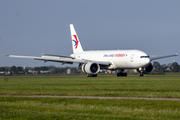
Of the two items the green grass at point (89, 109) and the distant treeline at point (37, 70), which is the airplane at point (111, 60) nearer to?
the distant treeline at point (37, 70)

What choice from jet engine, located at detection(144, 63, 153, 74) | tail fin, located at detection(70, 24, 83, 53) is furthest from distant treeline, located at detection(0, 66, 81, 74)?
jet engine, located at detection(144, 63, 153, 74)

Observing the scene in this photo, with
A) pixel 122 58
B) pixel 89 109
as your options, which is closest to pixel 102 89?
pixel 89 109

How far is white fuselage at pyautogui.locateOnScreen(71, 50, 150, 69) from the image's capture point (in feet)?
190

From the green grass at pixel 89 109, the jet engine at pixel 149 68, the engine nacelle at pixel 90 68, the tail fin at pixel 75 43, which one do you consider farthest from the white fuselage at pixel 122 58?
the green grass at pixel 89 109

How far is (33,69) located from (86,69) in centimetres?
3599

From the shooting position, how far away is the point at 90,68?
60.1 meters

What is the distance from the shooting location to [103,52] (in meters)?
67.0

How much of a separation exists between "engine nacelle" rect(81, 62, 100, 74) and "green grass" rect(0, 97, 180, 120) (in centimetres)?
3689

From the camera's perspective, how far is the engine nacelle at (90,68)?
197 feet

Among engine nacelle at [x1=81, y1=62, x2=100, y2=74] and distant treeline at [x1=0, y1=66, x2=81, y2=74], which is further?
distant treeline at [x1=0, y1=66, x2=81, y2=74]

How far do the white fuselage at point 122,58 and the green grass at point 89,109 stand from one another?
37.2 m

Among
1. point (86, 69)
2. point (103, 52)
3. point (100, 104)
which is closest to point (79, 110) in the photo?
point (100, 104)

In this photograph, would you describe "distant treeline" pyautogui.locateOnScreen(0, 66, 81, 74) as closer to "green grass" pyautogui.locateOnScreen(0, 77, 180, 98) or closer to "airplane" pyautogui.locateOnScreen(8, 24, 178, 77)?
"airplane" pyautogui.locateOnScreen(8, 24, 178, 77)

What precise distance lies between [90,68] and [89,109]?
138ft
